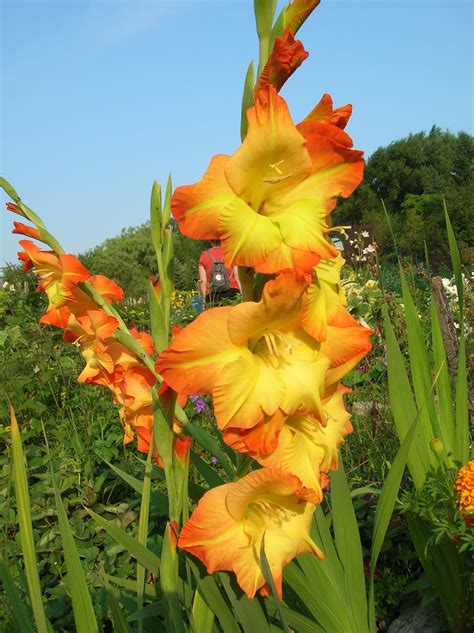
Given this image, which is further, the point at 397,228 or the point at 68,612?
the point at 397,228

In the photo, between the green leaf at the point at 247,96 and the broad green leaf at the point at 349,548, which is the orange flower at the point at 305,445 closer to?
the broad green leaf at the point at 349,548

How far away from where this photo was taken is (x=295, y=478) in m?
0.92

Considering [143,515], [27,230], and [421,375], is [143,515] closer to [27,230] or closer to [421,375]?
[27,230]

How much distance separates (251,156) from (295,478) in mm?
492

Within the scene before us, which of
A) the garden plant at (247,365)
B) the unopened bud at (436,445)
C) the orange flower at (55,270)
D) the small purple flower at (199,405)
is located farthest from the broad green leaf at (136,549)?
the small purple flower at (199,405)

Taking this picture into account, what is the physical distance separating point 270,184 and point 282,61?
0.62 ft

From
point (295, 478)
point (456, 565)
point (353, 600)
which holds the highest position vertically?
point (295, 478)

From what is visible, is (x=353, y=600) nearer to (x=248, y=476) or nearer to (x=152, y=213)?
(x=248, y=476)

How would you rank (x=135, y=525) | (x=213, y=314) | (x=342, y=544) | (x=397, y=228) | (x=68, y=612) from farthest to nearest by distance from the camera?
(x=397, y=228), (x=135, y=525), (x=68, y=612), (x=342, y=544), (x=213, y=314)

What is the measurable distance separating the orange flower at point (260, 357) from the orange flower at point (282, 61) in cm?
29

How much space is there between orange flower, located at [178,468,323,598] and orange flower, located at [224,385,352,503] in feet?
0.11

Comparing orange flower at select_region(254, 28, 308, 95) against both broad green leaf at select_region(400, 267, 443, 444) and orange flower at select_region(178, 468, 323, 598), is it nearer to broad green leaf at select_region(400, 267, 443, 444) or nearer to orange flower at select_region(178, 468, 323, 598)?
orange flower at select_region(178, 468, 323, 598)

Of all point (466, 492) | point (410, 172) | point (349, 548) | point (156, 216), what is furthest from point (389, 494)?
point (410, 172)

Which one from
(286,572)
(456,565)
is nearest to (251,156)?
(286,572)
